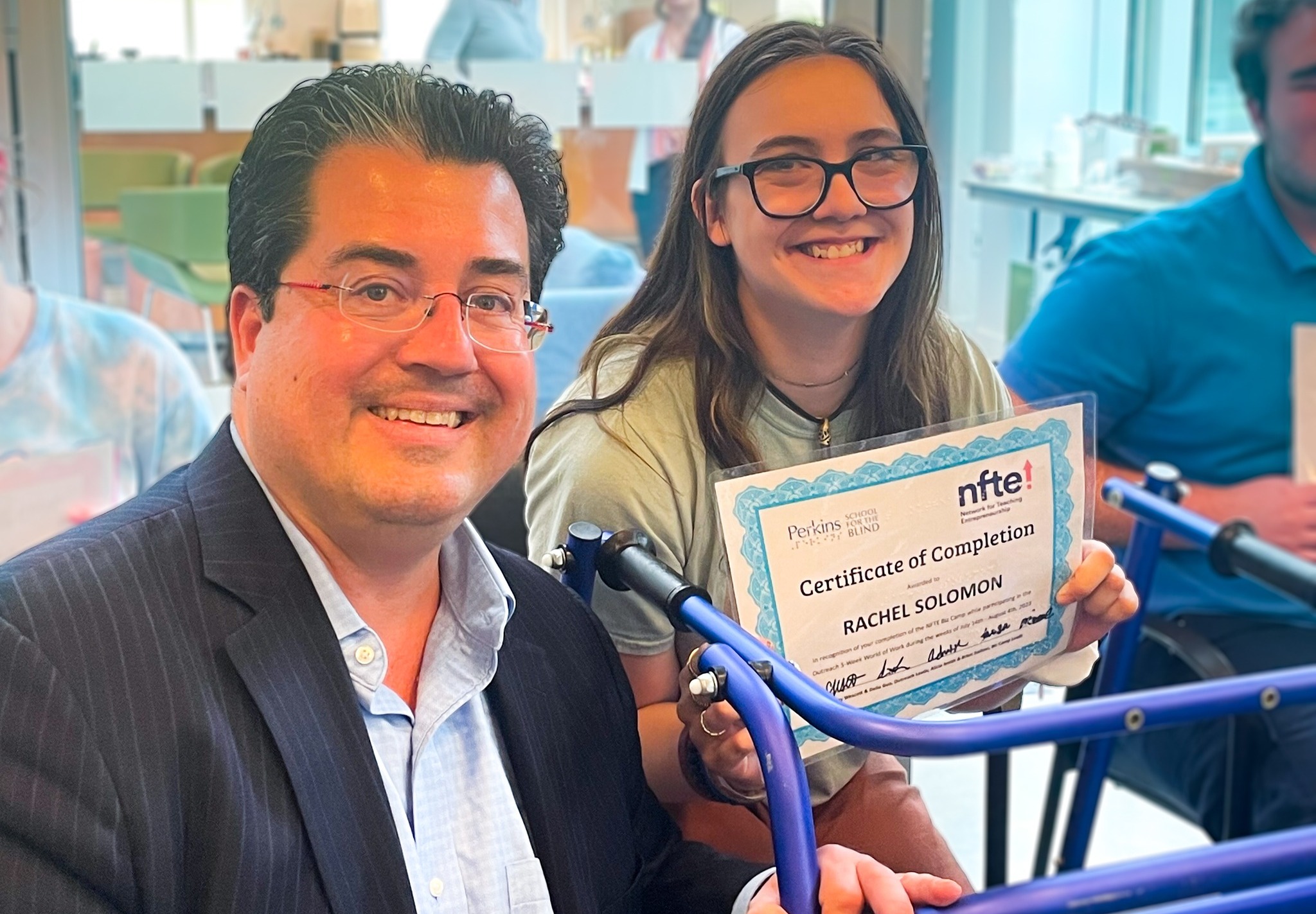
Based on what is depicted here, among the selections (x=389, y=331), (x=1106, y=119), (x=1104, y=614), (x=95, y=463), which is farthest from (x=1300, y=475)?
(x=1106, y=119)

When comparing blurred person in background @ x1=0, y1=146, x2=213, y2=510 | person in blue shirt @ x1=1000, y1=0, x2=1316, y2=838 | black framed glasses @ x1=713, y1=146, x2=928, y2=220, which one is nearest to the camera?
black framed glasses @ x1=713, y1=146, x2=928, y2=220

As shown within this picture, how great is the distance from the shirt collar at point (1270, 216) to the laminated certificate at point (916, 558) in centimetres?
110

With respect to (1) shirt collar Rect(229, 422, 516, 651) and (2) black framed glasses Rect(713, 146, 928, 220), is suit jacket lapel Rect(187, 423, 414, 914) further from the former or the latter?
(2) black framed glasses Rect(713, 146, 928, 220)

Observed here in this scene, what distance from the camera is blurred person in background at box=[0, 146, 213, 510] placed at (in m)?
2.19

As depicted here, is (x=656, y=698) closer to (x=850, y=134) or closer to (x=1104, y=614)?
(x=1104, y=614)

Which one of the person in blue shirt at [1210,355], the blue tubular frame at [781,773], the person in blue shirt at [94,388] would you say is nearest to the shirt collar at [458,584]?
the blue tubular frame at [781,773]

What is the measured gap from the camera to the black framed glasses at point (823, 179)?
1.01m

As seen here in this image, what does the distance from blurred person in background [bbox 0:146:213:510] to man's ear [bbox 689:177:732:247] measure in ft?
4.60

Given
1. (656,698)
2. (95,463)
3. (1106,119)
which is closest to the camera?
(656,698)

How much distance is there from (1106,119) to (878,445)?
2.99m

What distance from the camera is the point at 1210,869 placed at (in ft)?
3.11

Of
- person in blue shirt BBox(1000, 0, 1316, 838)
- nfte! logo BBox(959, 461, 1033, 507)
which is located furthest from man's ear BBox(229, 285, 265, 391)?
person in blue shirt BBox(1000, 0, 1316, 838)

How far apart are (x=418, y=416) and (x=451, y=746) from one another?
24 centimetres

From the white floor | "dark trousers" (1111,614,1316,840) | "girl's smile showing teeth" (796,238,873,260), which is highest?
"girl's smile showing teeth" (796,238,873,260)
